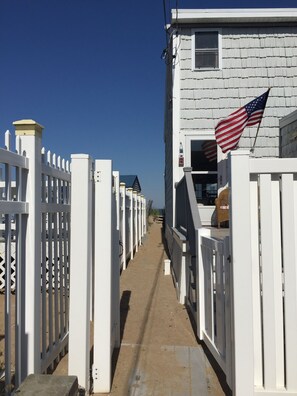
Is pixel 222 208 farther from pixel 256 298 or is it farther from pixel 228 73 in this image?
pixel 256 298

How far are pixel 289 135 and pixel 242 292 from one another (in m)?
6.03

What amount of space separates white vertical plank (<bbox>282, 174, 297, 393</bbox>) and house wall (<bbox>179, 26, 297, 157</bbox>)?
20.0 feet

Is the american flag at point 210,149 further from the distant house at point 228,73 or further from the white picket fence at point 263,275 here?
the white picket fence at point 263,275

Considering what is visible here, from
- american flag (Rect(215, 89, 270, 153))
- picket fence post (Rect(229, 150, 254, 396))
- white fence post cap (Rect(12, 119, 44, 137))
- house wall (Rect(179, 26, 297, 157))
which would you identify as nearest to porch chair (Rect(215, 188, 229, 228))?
american flag (Rect(215, 89, 270, 153))

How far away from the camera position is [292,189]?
2.55m

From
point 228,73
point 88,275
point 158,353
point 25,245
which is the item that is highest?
point 228,73

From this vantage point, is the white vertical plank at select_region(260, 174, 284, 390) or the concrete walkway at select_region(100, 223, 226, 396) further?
the concrete walkway at select_region(100, 223, 226, 396)

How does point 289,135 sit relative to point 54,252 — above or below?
above

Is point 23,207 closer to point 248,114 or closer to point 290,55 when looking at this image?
point 248,114

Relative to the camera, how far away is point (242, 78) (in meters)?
8.52

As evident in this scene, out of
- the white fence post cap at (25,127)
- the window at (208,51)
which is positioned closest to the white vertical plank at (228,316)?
the white fence post cap at (25,127)

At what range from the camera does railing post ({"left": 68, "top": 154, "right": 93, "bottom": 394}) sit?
283 centimetres

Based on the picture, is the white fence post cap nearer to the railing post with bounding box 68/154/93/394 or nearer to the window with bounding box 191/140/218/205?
the railing post with bounding box 68/154/93/394

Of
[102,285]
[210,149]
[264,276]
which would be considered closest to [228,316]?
[264,276]
